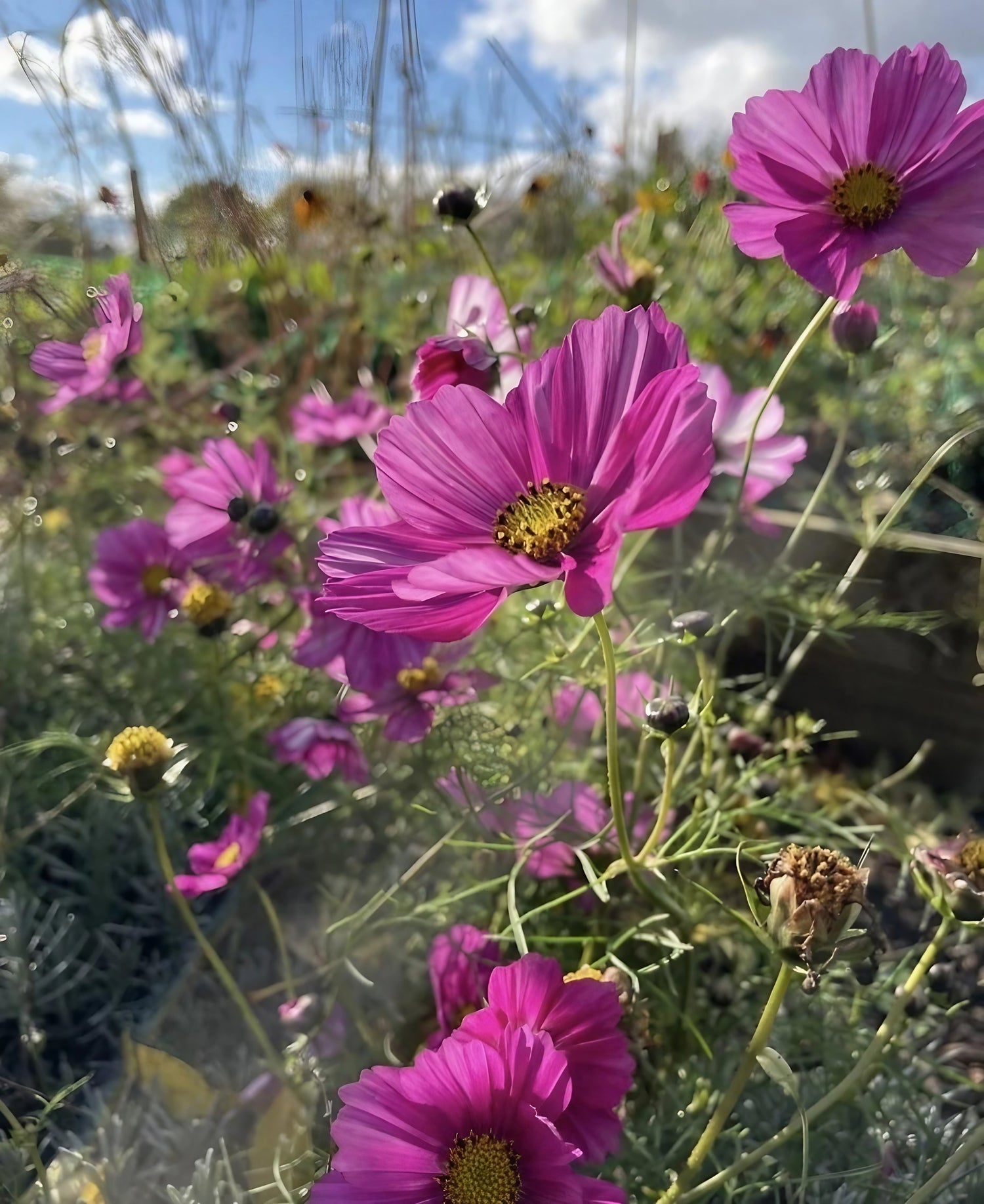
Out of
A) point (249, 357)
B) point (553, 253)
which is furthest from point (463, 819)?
point (553, 253)

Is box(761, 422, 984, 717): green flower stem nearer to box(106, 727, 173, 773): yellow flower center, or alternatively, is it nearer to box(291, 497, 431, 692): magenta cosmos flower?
box(291, 497, 431, 692): magenta cosmos flower

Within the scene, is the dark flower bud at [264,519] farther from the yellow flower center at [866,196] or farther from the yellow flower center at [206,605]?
the yellow flower center at [866,196]

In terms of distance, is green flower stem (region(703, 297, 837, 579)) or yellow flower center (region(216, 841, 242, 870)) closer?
green flower stem (region(703, 297, 837, 579))

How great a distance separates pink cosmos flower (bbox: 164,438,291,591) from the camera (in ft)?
2.03

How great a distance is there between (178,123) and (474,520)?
318mm

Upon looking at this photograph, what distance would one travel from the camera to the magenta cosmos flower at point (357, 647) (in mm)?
491

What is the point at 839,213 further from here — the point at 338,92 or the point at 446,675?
the point at 446,675

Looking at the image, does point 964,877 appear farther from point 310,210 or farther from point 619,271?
point 310,210

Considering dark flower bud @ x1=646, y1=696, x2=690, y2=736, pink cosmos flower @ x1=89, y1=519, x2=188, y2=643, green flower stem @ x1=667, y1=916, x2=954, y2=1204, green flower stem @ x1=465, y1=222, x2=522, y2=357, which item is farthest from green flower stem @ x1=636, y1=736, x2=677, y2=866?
pink cosmos flower @ x1=89, y1=519, x2=188, y2=643

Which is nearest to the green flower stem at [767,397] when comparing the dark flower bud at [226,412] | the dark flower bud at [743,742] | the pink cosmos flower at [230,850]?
the dark flower bud at [743,742]

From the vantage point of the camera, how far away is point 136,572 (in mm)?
722

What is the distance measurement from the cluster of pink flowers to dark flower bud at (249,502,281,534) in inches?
14.3

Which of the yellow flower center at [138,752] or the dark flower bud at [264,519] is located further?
A: the dark flower bud at [264,519]

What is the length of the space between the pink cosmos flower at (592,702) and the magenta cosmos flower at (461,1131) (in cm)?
27
